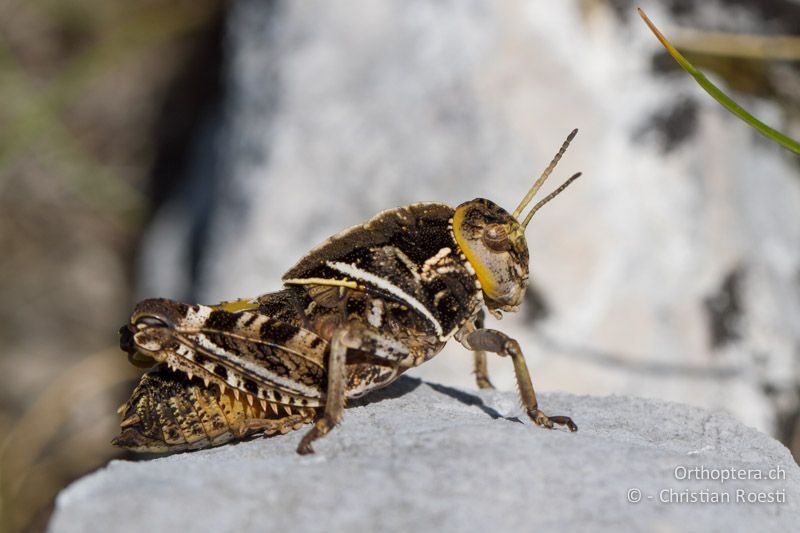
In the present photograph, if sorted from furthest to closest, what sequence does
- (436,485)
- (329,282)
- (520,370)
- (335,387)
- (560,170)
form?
(560,170)
(329,282)
(520,370)
(335,387)
(436,485)

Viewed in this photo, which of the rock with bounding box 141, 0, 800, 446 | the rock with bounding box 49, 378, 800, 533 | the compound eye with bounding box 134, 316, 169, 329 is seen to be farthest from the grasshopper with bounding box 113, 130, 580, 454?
the rock with bounding box 141, 0, 800, 446

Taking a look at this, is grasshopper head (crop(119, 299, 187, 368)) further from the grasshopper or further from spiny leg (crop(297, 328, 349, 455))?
spiny leg (crop(297, 328, 349, 455))

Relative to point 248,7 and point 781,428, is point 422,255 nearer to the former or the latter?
point 781,428

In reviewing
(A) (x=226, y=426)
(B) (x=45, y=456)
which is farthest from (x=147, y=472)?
(B) (x=45, y=456)

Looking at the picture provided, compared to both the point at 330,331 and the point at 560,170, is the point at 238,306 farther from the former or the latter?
the point at 560,170

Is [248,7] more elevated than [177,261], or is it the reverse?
[248,7]

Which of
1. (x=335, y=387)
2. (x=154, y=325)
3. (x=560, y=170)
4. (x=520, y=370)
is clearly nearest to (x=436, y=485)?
(x=335, y=387)

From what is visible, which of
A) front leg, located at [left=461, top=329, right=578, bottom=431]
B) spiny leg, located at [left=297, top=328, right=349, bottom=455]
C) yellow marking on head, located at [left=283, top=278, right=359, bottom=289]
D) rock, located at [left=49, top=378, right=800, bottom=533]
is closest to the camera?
rock, located at [left=49, top=378, right=800, bottom=533]
